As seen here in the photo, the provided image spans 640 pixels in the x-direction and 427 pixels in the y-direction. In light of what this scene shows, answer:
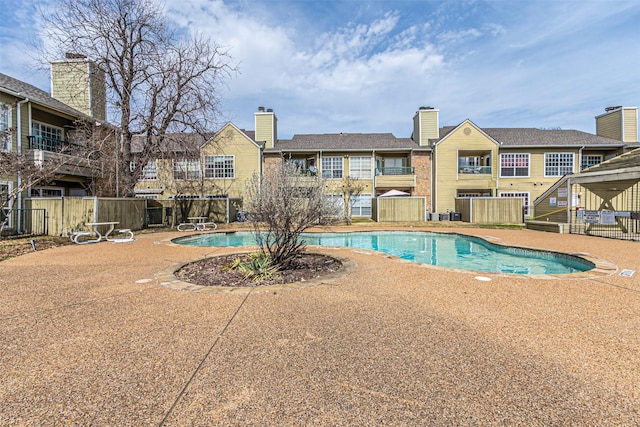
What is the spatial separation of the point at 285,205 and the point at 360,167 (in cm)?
2108

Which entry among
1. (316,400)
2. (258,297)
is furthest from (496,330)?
(258,297)

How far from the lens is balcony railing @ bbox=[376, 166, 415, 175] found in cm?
2662

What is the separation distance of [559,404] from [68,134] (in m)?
24.0

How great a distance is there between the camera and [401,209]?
79.6 feet

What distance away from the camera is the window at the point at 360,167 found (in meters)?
27.1

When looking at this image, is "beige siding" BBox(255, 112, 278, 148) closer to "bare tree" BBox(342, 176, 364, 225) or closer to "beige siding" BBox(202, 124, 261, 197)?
"beige siding" BBox(202, 124, 261, 197)

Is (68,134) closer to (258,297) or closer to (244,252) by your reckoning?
(244,252)

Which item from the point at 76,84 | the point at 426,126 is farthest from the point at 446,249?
the point at 76,84

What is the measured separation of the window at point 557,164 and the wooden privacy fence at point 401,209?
11116 mm

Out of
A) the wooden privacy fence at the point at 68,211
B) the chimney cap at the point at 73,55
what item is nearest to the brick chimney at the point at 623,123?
the wooden privacy fence at the point at 68,211

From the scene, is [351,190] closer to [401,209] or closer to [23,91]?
[401,209]

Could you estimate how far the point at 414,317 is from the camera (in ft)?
14.2

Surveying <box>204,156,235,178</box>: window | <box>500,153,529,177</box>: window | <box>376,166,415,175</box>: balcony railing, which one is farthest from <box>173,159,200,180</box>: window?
<box>500,153,529,177</box>: window

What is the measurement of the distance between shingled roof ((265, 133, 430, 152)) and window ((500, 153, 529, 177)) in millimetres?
6240
